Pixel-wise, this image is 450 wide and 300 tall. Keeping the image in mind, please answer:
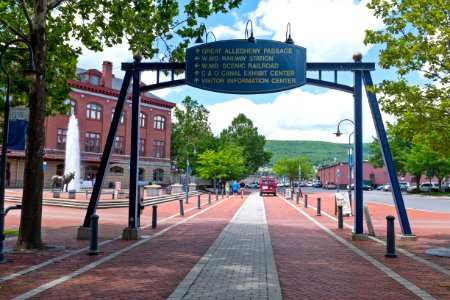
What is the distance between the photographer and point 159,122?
6544 cm

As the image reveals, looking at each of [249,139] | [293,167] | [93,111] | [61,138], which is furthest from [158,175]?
[249,139]

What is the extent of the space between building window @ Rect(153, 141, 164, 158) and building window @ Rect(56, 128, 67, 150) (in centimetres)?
1488

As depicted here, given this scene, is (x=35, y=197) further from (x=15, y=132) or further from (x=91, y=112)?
(x=91, y=112)

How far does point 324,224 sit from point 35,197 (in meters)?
11.2

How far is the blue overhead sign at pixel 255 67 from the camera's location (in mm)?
12234

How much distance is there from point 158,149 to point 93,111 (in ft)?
41.2

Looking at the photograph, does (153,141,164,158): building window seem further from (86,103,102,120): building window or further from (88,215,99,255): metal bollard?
(88,215,99,255): metal bollard

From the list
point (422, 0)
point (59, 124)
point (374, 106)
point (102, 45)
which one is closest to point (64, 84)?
point (102, 45)

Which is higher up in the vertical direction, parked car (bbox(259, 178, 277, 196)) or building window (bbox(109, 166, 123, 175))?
building window (bbox(109, 166, 123, 175))

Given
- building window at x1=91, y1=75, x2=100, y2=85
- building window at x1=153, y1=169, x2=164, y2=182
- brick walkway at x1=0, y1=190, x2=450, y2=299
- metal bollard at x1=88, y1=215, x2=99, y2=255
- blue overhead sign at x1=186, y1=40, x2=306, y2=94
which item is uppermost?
building window at x1=91, y1=75, x2=100, y2=85

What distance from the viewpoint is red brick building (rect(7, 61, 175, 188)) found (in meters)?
51.1

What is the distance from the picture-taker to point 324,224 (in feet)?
56.2

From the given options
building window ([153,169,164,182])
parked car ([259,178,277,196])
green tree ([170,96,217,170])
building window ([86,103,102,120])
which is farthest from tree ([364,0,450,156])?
green tree ([170,96,217,170])

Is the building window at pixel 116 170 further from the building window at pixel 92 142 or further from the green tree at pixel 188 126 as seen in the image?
the green tree at pixel 188 126
